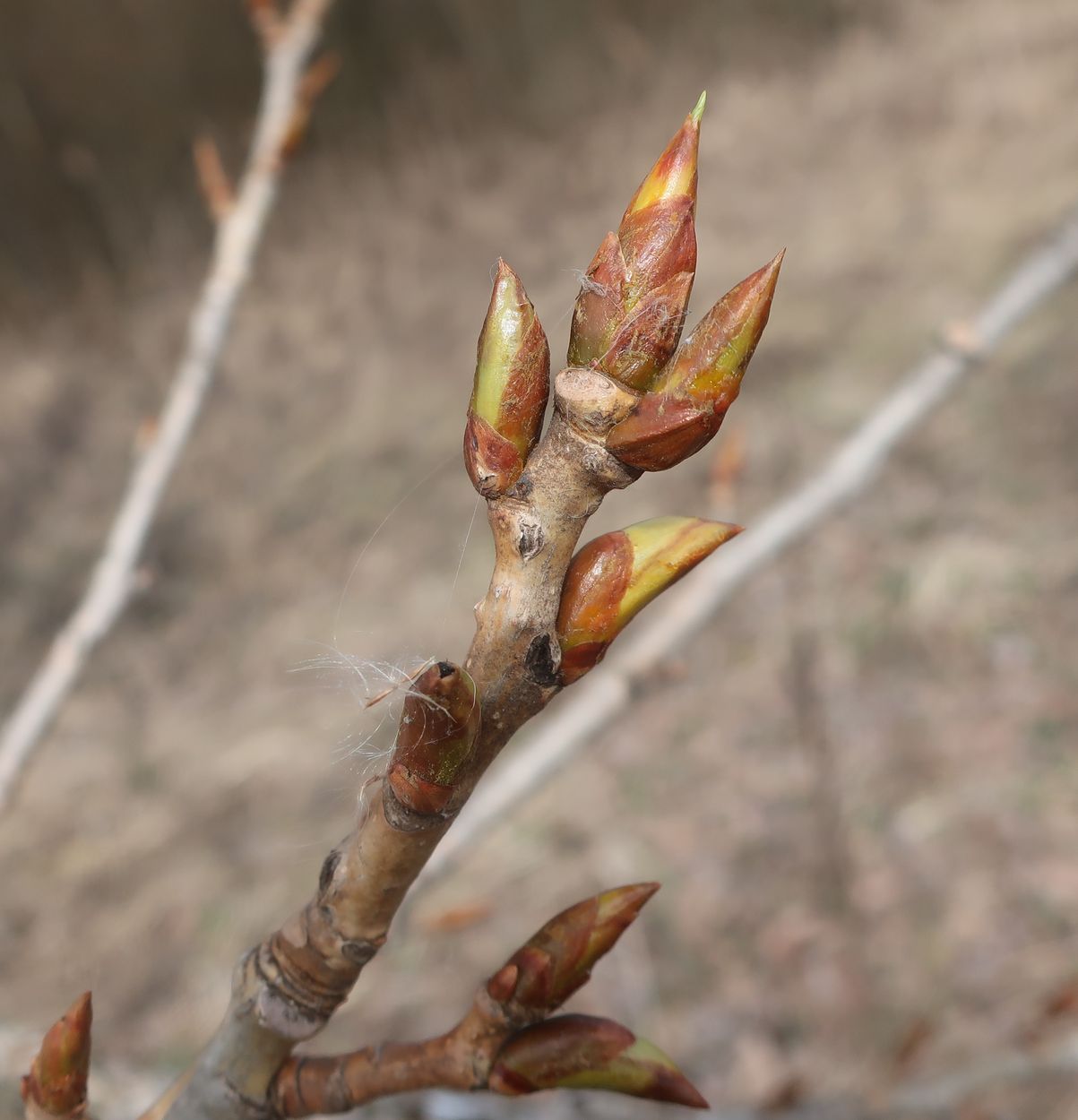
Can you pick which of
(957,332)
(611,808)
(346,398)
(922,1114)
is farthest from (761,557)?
(346,398)

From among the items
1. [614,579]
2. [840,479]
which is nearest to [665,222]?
[614,579]

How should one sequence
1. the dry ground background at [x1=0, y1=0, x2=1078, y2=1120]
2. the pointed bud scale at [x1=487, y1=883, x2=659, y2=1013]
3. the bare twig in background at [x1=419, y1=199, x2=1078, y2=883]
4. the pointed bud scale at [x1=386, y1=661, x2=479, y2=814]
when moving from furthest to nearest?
the dry ground background at [x1=0, y1=0, x2=1078, y2=1120] < the bare twig in background at [x1=419, y1=199, x2=1078, y2=883] < the pointed bud scale at [x1=487, y1=883, x2=659, y2=1013] < the pointed bud scale at [x1=386, y1=661, x2=479, y2=814]

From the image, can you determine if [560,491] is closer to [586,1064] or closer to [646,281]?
[646,281]

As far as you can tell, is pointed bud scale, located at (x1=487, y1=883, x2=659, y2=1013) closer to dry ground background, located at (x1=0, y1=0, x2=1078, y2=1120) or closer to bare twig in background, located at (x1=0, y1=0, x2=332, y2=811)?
dry ground background, located at (x1=0, y1=0, x2=1078, y2=1120)

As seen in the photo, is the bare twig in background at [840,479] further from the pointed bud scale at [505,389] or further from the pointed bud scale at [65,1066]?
the pointed bud scale at [505,389]

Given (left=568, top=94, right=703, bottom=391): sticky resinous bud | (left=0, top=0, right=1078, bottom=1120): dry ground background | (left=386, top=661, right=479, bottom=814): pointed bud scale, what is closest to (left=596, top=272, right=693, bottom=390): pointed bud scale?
(left=568, top=94, right=703, bottom=391): sticky resinous bud
